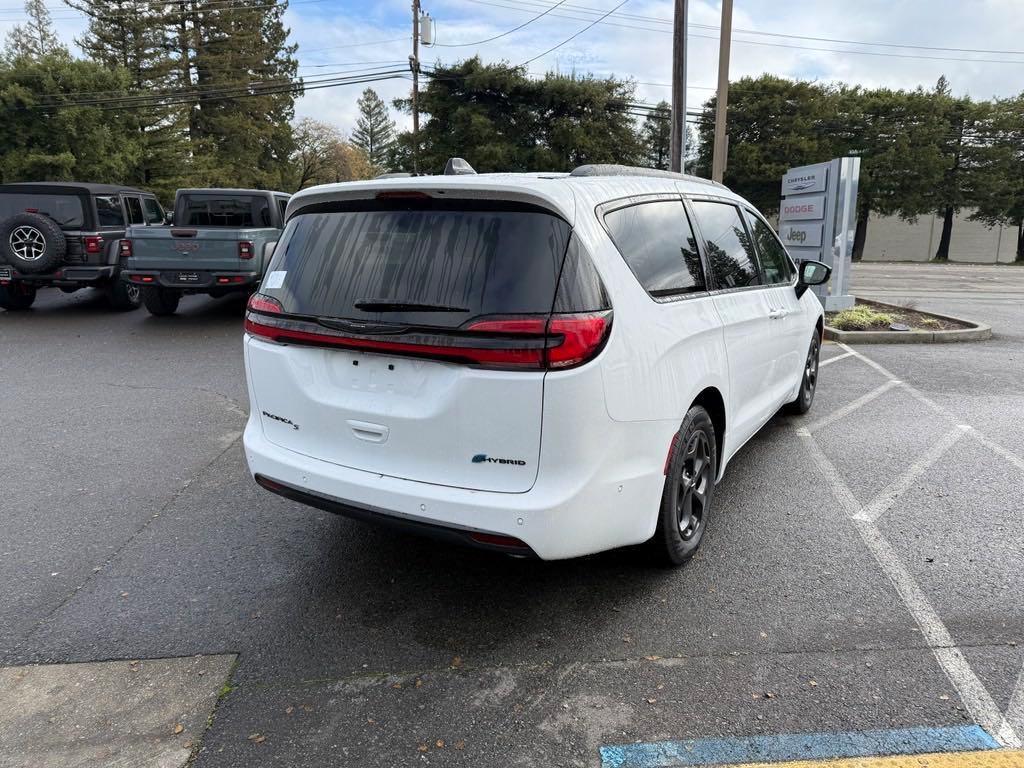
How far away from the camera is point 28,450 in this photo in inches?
207

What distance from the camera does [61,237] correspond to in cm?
1066

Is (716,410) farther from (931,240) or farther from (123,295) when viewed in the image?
(931,240)

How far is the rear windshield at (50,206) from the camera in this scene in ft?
36.2

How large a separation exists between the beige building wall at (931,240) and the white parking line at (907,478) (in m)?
47.1

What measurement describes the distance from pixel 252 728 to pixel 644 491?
1662 millimetres

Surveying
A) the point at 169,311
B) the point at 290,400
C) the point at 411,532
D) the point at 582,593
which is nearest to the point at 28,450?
the point at 290,400

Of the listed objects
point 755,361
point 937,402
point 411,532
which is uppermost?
point 755,361

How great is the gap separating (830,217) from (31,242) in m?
12.5

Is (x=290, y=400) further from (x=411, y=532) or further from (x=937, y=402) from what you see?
(x=937, y=402)

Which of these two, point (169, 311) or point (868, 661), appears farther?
point (169, 311)

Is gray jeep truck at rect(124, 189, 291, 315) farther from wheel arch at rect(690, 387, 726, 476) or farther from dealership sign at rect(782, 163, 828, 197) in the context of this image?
dealership sign at rect(782, 163, 828, 197)

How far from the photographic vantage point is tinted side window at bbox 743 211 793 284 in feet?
15.3

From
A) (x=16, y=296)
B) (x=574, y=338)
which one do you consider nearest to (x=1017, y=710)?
(x=574, y=338)

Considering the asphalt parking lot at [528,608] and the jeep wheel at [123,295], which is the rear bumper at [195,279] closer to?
the jeep wheel at [123,295]
